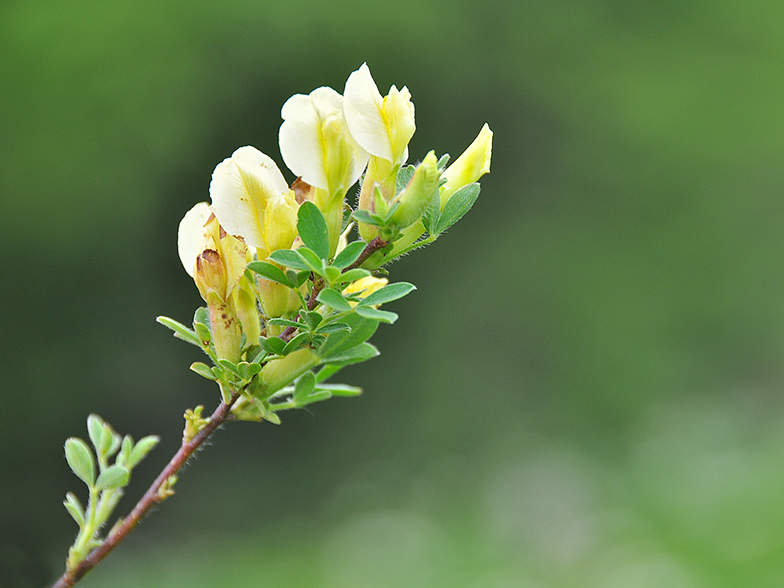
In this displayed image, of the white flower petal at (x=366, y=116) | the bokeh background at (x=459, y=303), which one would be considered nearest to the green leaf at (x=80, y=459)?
the white flower petal at (x=366, y=116)

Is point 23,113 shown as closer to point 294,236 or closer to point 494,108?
point 494,108

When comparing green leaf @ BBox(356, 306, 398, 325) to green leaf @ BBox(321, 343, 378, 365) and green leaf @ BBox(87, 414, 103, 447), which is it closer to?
green leaf @ BBox(321, 343, 378, 365)

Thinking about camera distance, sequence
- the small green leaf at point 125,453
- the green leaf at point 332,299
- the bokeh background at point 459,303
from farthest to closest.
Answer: the bokeh background at point 459,303, the small green leaf at point 125,453, the green leaf at point 332,299

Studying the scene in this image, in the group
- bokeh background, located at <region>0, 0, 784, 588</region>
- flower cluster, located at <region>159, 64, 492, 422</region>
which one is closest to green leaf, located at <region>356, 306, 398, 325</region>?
flower cluster, located at <region>159, 64, 492, 422</region>

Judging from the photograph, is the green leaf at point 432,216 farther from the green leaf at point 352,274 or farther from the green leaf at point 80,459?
the green leaf at point 80,459

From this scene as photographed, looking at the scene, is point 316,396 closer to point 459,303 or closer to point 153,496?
point 153,496

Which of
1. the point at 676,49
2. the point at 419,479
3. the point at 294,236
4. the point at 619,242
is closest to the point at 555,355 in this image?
the point at 619,242
